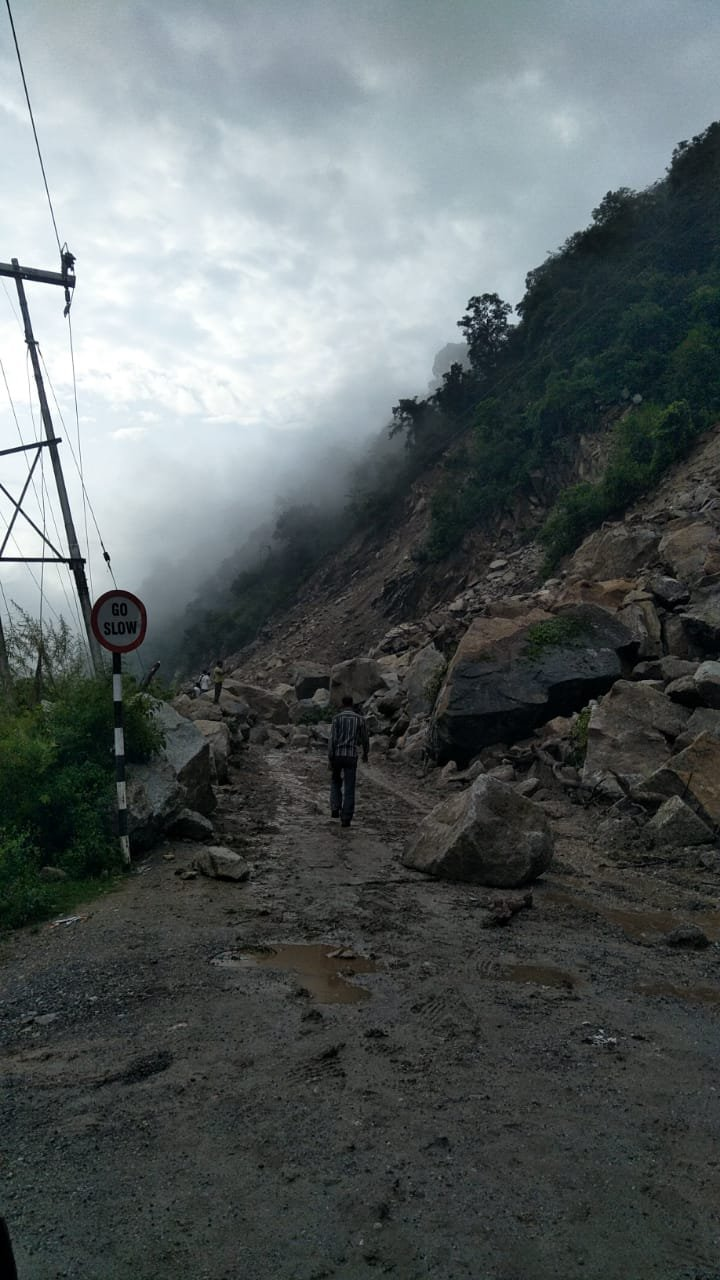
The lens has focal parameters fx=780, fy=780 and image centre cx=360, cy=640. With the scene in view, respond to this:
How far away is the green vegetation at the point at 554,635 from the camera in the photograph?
13.1 meters

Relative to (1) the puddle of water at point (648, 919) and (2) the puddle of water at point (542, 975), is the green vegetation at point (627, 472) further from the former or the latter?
(2) the puddle of water at point (542, 975)

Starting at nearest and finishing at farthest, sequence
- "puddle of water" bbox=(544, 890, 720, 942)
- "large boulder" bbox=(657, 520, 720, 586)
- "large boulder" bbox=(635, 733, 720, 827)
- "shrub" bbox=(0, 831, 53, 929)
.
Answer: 1. "puddle of water" bbox=(544, 890, 720, 942)
2. "shrub" bbox=(0, 831, 53, 929)
3. "large boulder" bbox=(635, 733, 720, 827)
4. "large boulder" bbox=(657, 520, 720, 586)

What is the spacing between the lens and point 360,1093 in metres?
3.20

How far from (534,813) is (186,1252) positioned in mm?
5423

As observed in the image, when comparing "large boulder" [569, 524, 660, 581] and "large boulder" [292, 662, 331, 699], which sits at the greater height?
"large boulder" [569, 524, 660, 581]

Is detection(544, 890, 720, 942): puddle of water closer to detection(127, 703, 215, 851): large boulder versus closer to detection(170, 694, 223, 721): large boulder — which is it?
detection(127, 703, 215, 851): large boulder

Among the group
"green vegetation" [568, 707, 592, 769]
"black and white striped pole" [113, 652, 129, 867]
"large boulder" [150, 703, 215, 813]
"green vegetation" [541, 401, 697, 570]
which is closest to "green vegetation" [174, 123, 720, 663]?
"green vegetation" [541, 401, 697, 570]

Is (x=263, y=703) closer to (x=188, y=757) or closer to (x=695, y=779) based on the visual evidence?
(x=188, y=757)

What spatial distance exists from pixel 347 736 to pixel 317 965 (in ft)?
17.2

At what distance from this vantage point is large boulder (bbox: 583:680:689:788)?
9.86 meters

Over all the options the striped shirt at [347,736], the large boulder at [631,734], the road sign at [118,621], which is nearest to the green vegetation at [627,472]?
the large boulder at [631,734]

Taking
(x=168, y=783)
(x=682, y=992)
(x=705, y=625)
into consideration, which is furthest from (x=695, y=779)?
(x=168, y=783)

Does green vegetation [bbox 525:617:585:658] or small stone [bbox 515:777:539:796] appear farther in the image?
green vegetation [bbox 525:617:585:658]

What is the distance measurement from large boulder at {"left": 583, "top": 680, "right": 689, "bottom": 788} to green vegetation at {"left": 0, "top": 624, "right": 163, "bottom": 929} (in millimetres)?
5567
